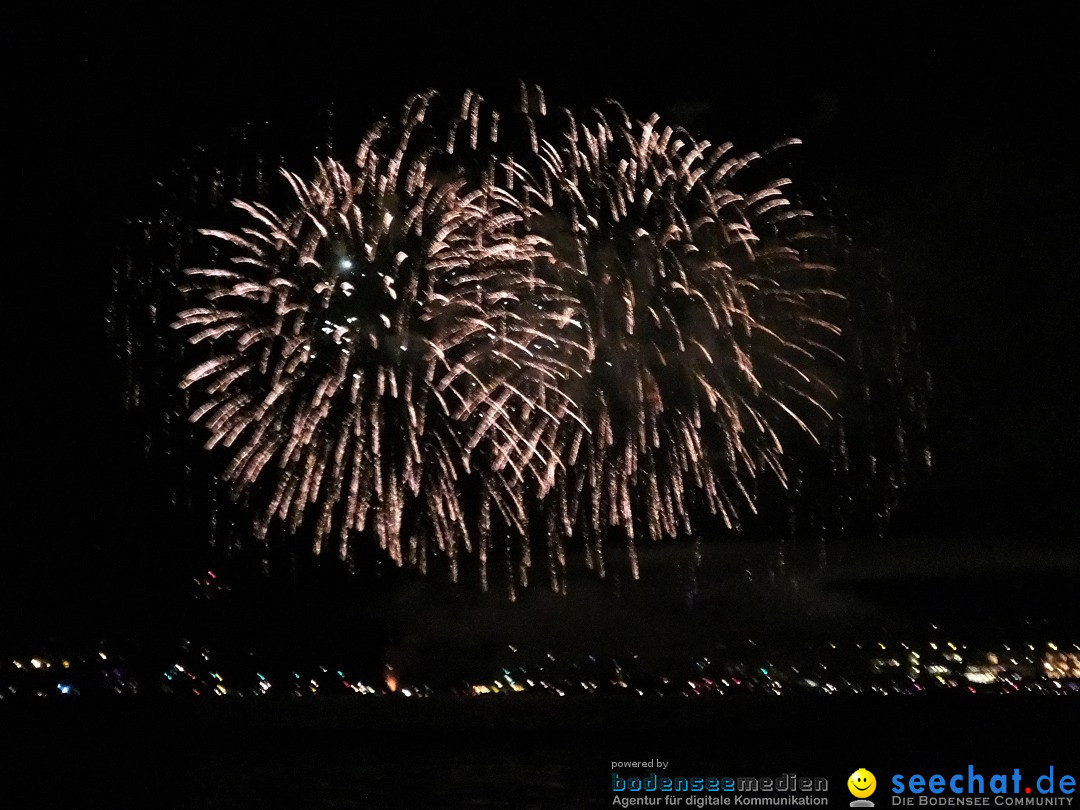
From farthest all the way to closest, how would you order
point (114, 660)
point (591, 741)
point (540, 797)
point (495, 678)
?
point (114, 660), point (495, 678), point (591, 741), point (540, 797)

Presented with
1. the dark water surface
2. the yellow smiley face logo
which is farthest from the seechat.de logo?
the dark water surface

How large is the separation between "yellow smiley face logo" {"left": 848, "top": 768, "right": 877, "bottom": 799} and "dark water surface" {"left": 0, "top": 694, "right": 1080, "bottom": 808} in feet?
0.85

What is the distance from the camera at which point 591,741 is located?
35375 mm

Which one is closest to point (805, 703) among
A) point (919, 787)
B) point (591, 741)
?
point (591, 741)

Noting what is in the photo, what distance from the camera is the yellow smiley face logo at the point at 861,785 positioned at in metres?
21.4

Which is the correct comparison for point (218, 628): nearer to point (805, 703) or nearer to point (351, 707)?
point (351, 707)

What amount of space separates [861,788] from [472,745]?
611 inches

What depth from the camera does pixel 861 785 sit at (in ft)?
70.9

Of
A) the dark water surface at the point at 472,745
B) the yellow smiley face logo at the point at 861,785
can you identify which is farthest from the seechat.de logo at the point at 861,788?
the dark water surface at the point at 472,745

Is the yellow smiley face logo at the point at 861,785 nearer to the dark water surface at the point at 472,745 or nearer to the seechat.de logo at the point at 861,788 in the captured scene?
the seechat.de logo at the point at 861,788

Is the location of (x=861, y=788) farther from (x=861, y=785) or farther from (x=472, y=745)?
(x=472, y=745)

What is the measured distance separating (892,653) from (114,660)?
27.9 meters

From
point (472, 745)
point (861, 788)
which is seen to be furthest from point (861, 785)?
point (472, 745)

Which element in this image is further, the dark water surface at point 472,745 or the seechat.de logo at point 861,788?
the dark water surface at point 472,745
